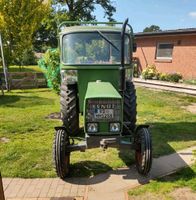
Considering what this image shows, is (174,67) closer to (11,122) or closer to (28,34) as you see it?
(28,34)

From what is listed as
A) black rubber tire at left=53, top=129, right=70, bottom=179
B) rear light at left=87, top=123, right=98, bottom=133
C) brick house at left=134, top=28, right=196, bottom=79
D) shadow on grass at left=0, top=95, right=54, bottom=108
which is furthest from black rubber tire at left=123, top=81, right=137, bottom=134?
brick house at left=134, top=28, right=196, bottom=79

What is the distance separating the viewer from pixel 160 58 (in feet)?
55.9

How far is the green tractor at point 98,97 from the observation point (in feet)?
13.4

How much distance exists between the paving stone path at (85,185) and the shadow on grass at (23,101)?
550 cm

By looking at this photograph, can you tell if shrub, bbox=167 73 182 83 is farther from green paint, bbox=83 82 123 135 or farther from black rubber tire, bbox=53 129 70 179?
black rubber tire, bbox=53 129 70 179

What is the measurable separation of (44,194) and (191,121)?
5.22 m

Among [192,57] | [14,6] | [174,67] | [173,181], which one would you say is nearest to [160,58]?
[174,67]

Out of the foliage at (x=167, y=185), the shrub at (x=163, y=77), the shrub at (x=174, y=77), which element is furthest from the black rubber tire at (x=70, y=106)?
the shrub at (x=163, y=77)

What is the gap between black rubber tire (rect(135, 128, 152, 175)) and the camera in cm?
411

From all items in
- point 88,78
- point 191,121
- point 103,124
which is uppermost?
point 88,78

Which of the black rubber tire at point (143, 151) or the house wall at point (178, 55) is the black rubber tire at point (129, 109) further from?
the house wall at point (178, 55)

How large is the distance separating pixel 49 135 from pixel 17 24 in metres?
12.1

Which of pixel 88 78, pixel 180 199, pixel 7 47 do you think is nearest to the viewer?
pixel 180 199

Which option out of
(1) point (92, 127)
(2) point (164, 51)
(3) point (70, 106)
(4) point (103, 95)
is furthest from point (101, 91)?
(2) point (164, 51)
